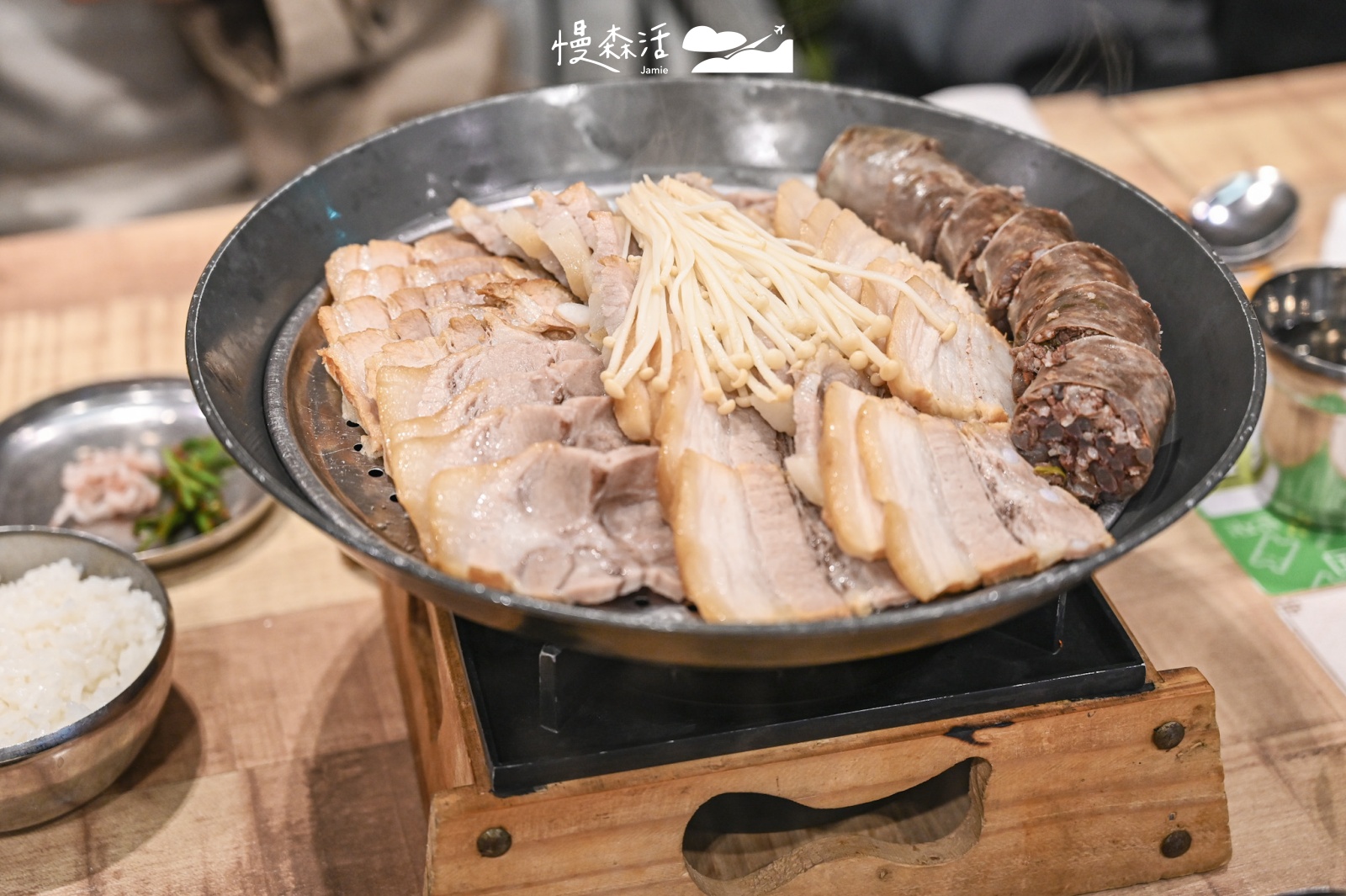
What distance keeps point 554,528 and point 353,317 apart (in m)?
0.82

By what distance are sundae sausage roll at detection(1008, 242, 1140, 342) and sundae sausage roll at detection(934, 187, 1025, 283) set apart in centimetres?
18

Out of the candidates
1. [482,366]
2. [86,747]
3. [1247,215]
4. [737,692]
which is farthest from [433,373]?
[1247,215]

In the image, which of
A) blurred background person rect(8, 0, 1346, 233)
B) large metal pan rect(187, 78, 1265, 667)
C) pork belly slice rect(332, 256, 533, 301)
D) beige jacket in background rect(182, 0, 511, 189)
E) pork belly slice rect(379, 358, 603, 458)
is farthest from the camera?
blurred background person rect(8, 0, 1346, 233)

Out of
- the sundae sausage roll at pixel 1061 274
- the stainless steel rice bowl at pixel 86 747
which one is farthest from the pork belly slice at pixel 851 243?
the stainless steel rice bowl at pixel 86 747

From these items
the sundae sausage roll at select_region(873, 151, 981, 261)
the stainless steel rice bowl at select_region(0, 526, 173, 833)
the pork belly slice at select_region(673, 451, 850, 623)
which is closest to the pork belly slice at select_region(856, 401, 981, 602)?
the pork belly slice at select_region(673, 451, 850, 623)

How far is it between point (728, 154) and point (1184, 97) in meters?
2.94

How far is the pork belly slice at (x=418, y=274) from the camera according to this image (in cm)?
257

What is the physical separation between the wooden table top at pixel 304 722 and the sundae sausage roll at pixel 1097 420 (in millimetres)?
931

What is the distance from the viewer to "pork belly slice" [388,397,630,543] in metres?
1.99

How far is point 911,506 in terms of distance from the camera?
74.4 inches

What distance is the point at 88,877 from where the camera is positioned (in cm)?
242

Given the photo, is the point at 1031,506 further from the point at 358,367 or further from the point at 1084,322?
the point at 358,367

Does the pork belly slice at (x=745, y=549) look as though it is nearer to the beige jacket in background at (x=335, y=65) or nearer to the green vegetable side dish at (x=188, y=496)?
the green vegetable side dish at (x=188, y=496)

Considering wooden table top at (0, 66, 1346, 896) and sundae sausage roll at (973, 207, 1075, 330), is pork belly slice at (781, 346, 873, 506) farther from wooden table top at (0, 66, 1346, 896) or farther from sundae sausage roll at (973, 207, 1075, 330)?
wooden table top at (0, 66, 1346, 896)
